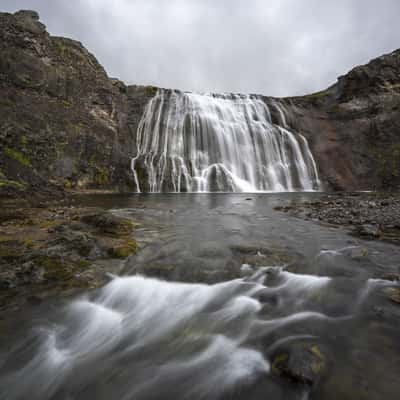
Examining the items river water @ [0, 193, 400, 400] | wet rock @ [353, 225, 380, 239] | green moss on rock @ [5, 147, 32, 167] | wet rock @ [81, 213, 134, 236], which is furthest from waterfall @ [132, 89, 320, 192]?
river water @ [0, 193, 400, 400]

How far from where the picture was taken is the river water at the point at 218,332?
198 centimetres

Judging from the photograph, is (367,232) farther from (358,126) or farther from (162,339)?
(358,126)

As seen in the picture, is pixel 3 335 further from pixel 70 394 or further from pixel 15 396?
pixel 70 394

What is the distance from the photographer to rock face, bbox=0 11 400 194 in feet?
53.2


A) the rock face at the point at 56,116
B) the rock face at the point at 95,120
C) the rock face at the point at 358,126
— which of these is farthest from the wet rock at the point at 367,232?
the rock face at the point at 358,126

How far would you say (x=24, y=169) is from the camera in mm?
14445

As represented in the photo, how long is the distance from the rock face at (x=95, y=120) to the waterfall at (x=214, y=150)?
1.56m

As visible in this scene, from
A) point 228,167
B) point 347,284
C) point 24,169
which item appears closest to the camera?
point 347,284

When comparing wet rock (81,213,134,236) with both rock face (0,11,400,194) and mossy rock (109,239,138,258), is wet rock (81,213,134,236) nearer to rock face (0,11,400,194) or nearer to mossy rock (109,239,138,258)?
mossy rock (109,239,138,258)

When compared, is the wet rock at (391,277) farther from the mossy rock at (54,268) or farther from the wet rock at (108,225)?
the wet rock at (108,225)

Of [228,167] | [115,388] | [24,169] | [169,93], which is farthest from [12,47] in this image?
[115,388]

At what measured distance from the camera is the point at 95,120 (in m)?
21.5

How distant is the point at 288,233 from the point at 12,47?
25573 millimetres

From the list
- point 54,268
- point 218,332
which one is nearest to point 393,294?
point 218,332
